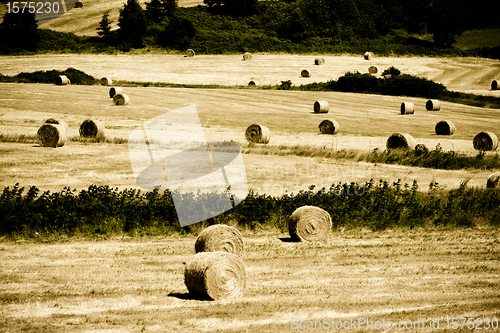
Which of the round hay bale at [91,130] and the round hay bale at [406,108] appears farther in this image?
the round hay bale at [406,108]

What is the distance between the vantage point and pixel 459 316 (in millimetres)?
10828

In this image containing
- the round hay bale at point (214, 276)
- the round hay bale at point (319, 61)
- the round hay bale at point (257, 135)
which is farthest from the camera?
the round hay bale at point (319, 61)

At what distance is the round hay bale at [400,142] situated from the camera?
94.8 feet

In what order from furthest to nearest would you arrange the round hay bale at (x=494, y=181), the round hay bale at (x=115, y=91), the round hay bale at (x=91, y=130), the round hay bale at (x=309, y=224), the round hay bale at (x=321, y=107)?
the round hay bale at (x=115, y=91)
the round hay bale at (x=321, y=107)
the round hay bale at (x=91, y=130)
the round hay bale at (x=494, y=181)
the round hay bale at (x=309, y=224)

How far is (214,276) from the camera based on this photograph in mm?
11422

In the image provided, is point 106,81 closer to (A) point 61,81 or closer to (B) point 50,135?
(A) point 61,81

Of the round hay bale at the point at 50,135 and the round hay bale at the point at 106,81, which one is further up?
the round hay bale at the point at 106,81

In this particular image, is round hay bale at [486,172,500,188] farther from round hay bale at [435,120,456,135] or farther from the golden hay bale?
the golden hay bale

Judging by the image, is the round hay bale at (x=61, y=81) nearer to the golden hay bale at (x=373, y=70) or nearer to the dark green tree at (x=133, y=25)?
the dark green tree at (x=133, y=25)

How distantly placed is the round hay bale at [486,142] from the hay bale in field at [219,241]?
22180mm
